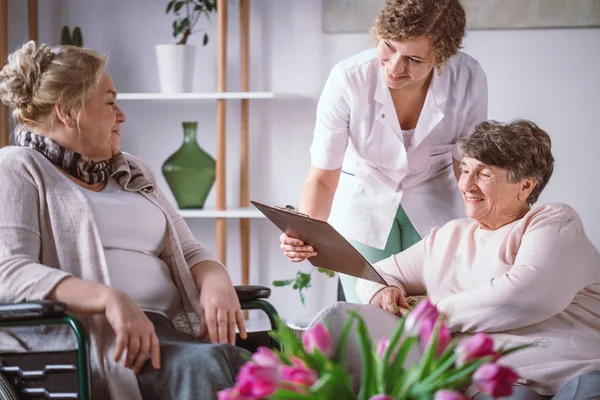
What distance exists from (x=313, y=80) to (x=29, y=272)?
94.9 inches

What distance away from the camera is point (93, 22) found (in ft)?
13.8

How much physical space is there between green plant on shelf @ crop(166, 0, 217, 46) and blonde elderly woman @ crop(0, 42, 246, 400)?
5.83ft

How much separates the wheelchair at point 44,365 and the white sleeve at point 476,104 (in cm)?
116

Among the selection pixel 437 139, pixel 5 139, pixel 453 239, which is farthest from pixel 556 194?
pixel 5 139

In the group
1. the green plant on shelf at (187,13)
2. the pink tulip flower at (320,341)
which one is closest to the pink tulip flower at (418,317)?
the pink tulip flower at (320,341)

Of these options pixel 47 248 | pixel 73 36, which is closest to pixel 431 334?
pixel 47 248

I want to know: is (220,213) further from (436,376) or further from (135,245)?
(436,376)

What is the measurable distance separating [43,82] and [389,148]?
3.45 feet

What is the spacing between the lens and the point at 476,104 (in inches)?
103

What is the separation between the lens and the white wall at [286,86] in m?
3.88

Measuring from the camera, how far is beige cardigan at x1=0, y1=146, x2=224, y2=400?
5.98 feet

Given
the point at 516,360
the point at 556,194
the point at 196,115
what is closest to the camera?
the point at 516,360

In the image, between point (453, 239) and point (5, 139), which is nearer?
point (453, 239)

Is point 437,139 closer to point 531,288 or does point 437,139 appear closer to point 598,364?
point 531,288
